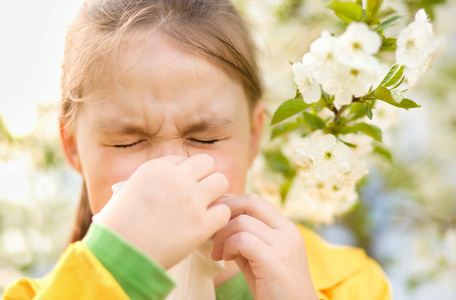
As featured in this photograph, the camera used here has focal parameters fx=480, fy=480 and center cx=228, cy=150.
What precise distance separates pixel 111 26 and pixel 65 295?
58 cm

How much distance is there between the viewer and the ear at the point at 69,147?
1147 mm

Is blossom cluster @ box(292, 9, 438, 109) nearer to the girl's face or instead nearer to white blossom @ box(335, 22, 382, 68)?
white blossom @ box(335, 22, 382, 68)

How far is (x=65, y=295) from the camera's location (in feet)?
2.25

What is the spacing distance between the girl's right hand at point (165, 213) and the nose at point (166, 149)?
16 centimetres

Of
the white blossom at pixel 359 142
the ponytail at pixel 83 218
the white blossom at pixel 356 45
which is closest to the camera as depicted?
the white blossom at pixel 356 45

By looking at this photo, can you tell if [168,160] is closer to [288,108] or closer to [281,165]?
[288,108]

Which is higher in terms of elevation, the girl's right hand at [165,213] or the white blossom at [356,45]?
the white blossom at [356,45]

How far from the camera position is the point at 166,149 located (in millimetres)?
916

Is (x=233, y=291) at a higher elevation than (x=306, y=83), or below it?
below

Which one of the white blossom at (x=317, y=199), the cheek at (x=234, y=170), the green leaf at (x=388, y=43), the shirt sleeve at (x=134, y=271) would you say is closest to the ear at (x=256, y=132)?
the white blossom at (x=317, y=199)

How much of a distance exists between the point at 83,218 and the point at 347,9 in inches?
38.0

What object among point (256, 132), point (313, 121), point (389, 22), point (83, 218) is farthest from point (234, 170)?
point (83, 218)

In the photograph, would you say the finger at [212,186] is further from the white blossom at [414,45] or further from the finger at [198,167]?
the white blossom at [414,45]

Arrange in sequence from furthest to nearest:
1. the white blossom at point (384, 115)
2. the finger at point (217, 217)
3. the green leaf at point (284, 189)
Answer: the green leaf at point (284, 189)
the white blossom at point (384, 115)
the finger at point (217, 217)
